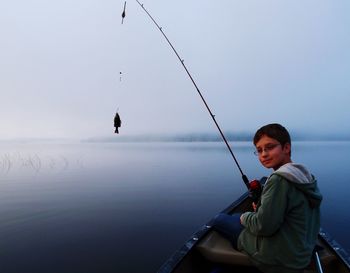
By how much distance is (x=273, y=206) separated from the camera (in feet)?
7.47

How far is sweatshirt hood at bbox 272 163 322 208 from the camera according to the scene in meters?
2.25

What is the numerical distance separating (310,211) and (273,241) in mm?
448

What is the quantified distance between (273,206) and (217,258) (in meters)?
1.82

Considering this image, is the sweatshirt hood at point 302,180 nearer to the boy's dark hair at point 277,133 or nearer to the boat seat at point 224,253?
the boy's dark hair at point 277,133

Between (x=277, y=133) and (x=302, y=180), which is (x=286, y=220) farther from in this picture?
(x=277, y=133)

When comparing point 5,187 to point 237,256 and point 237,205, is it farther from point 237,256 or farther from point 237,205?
point 237,256

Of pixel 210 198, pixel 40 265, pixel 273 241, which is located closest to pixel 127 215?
pixel 40 265

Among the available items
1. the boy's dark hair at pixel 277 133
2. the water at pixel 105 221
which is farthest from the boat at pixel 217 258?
the water at pixel 105 221

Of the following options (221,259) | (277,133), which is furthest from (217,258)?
(277,133)

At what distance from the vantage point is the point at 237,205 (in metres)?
6.03

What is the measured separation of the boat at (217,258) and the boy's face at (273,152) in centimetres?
147

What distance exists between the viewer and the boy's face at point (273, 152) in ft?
8.50

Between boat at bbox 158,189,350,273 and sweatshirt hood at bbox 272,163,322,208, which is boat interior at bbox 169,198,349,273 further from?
sweatshirt hood at bbox 272,163,322,208

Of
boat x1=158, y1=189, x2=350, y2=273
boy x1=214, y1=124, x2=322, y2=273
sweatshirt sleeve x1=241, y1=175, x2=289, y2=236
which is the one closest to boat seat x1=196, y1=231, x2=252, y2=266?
boat x1=158, y1=189, x2=350, y2=273
